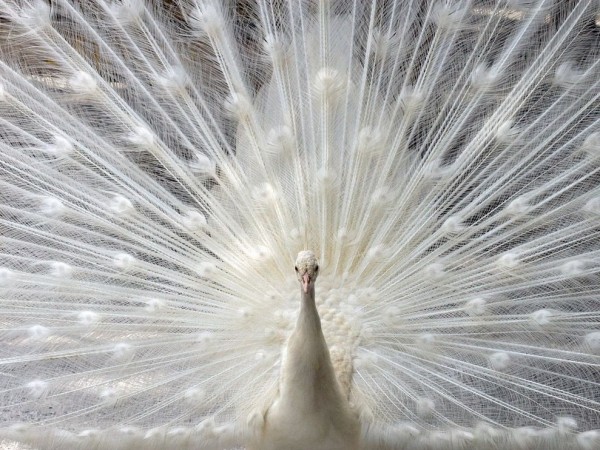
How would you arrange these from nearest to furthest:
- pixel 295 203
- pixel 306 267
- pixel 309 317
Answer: pixel 306 267 < pixel 309 317 < pixel 295 203

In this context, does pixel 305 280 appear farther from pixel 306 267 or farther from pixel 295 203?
pixel 295 203

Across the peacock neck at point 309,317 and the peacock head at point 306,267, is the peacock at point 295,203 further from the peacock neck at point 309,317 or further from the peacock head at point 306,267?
the peacock head at point 306,267

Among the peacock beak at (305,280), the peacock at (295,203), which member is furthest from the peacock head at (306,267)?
the peacock at (295,203)

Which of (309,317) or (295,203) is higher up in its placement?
(295,203)

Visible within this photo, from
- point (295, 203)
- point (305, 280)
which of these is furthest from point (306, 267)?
point (295, 203)

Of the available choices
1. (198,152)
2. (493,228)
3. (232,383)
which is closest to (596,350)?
(493,228)

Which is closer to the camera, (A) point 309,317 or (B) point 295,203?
(A) point 309,317

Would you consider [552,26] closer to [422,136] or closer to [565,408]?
[422,136]
